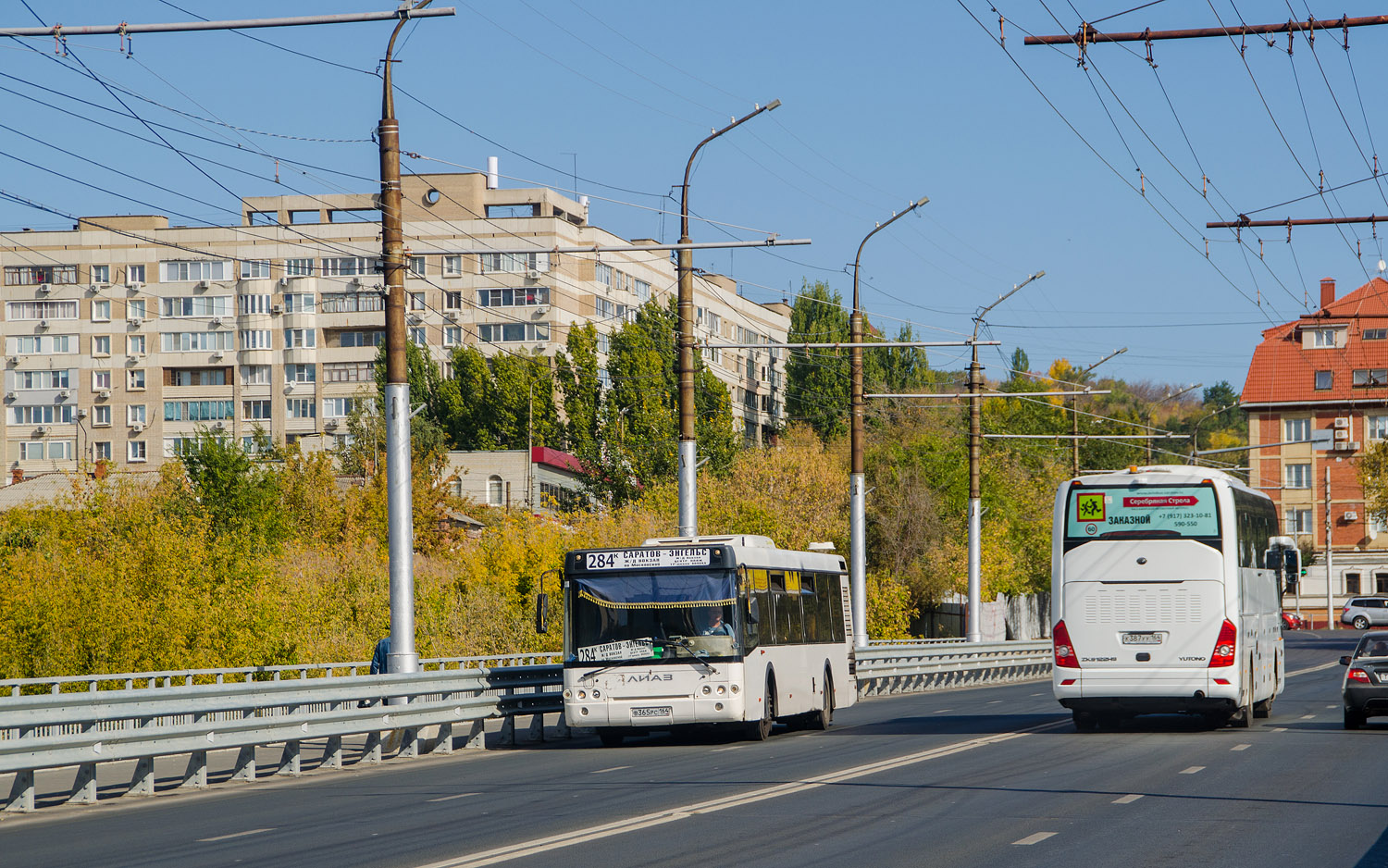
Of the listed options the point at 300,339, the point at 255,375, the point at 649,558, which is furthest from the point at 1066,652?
the point at 255,375

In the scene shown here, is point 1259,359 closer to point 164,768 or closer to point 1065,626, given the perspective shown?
point 1065,626

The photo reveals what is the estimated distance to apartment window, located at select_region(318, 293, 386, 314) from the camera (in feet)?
335

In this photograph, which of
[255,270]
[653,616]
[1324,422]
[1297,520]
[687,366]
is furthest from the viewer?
[255,270]

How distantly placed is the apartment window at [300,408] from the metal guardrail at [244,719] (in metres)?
75.4

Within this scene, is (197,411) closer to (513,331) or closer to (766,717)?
(513,331)

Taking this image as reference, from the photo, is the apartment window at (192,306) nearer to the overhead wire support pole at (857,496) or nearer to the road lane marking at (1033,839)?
the overhead wire support pole at (857,496)

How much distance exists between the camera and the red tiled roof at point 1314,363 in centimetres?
9825

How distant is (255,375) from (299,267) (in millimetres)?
7223

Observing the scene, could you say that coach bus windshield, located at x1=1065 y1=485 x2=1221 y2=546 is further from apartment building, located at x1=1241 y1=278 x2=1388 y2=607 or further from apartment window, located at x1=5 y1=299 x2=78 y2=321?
apartment window, located at x1=5 y1=299 x2=78 y2=321

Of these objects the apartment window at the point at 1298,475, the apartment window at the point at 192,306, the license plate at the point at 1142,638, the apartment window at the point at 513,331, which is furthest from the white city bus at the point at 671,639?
the apartment window at the point at 192,306

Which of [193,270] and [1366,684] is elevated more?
[193,270]

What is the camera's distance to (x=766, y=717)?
23547 millimetres

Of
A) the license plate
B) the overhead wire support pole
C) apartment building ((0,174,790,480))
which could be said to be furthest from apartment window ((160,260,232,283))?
the license plate

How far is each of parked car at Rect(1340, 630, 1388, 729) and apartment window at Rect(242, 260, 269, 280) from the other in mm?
88678
